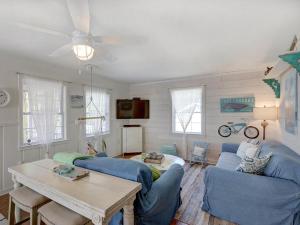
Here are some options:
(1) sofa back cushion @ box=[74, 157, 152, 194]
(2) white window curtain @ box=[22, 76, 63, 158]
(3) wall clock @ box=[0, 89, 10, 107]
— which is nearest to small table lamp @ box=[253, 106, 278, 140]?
(1) sofa back cushion @ box=[74, 157, 152, 194]

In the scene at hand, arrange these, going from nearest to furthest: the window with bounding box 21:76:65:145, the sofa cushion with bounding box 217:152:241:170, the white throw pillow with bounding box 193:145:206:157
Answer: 1. the sofa cushion with bounding box 217:152:241:170
2. the window with bounding box 21:76:65:145
3. the white throw pillow with bounding box 193:145:206:157

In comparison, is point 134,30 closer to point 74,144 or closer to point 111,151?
point 74,144

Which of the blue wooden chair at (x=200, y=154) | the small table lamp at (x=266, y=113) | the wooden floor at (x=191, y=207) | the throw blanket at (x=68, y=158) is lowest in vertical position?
the wooden floor at (x=191, y=207)

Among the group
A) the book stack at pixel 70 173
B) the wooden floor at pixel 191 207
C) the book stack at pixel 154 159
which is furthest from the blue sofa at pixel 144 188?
the book stack at pixel 154 159

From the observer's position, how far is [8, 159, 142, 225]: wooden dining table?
1069mm

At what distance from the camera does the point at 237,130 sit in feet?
13.0

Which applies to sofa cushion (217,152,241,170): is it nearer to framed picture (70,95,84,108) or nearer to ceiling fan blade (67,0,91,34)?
ceiling fan blade (67,0,91,34)

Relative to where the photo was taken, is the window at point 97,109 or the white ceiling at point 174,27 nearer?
the white ceiling at point 174,27

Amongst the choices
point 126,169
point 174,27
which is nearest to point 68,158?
point 126,169

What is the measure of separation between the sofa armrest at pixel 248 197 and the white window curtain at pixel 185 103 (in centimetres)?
243

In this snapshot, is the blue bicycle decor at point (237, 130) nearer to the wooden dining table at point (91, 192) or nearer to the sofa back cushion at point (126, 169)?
the sofa back cushion at point (126, 169)

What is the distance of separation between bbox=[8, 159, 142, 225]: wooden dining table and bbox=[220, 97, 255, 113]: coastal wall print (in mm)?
3472

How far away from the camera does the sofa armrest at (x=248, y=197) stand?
174cm

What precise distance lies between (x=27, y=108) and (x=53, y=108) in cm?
43
